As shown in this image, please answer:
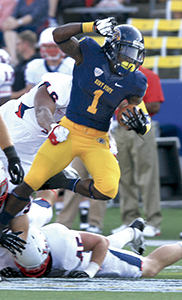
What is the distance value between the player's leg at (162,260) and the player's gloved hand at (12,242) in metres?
0.80

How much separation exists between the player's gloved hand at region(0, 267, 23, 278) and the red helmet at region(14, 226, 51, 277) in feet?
0.24

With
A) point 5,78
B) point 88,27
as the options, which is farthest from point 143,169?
point 88,27

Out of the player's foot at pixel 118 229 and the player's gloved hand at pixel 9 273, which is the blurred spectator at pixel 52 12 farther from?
the player's gloved hand at pixel 9 273

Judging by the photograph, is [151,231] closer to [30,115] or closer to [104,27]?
[30,115]

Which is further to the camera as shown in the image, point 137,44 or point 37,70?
point 37,70

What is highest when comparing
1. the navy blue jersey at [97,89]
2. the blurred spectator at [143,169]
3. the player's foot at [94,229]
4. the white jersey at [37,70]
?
the navy blue jersey at [97,89]

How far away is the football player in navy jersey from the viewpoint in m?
3.55

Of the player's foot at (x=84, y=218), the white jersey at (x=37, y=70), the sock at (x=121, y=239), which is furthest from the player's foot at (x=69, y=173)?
the white jersey at (x=37, y=70)

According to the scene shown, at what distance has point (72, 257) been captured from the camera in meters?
3.12

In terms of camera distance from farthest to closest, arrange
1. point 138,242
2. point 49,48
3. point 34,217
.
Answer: point 49,48
point 138,242
point 34,217

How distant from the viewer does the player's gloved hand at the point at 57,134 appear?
11.6ft

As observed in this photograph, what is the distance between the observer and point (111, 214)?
634 cm

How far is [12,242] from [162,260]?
945 mm

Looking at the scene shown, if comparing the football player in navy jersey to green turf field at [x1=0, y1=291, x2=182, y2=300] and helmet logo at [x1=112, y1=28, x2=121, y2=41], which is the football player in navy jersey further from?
green turf field at [x1=0, y1=291, x2=182, y2=300]
